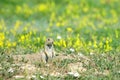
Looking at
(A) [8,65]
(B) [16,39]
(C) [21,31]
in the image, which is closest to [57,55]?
(A) [8,65]

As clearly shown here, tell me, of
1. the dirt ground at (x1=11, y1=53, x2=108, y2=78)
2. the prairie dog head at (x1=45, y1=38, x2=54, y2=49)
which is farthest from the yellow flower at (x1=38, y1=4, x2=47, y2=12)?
the prairie dog head at (x1=45, y1=38, x2=54, y2=49)

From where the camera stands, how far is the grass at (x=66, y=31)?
9586mm

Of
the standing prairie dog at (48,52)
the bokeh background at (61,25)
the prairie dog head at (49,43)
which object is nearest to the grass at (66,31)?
the bokeh background at (61,25)

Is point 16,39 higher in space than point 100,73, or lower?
higher

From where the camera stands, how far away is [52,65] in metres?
9.59

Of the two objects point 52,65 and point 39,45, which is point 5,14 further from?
point 52,65

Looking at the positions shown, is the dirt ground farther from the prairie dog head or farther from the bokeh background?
the bokeh background

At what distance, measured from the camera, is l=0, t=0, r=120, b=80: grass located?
959cm

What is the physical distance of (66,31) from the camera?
531 inches

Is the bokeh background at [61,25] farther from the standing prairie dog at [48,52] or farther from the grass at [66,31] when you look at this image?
the standing prairie dog at [48,52]

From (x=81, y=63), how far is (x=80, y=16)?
21.8ft

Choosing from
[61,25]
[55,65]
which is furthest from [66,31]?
[55,65]

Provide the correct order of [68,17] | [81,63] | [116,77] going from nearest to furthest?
[116,77], [81,63], [68,17]

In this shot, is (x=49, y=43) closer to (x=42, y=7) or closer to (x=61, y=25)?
(x=61, y=25)
